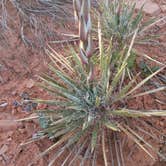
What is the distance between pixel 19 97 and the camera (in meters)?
2.40

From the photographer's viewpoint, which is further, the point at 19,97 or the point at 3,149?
the point at 19,97

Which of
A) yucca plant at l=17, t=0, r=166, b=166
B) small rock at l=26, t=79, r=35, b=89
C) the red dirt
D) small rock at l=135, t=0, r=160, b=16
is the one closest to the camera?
→ yucca plant at l=17, t=0, r=166, b=166

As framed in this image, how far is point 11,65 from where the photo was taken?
8.58 ft

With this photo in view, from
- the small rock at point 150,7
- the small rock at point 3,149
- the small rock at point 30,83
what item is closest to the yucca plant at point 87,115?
the small rock at point 3,149

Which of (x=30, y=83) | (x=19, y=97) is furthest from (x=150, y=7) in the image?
(x=19, y=97)

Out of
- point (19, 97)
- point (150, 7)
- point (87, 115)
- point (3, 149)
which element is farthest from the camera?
point (150, 7)

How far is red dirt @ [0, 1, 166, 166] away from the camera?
214cm

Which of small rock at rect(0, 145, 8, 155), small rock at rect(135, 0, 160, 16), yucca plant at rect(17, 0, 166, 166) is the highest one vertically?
small rock at rect(135, 0, 160, 16)

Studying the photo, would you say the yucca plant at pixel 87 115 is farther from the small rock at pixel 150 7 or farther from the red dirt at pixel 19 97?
the small rock at pixel 150 7

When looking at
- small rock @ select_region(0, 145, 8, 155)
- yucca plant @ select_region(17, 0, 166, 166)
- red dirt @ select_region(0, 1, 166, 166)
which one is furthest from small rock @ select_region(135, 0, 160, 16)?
small rock @ select_region(0, 145, 8, 155)

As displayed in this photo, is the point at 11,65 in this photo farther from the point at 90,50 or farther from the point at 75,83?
the point at 90,50

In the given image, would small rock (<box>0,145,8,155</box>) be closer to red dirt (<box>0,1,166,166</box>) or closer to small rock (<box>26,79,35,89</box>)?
red dirt (<box>0,1,166,166</box>)

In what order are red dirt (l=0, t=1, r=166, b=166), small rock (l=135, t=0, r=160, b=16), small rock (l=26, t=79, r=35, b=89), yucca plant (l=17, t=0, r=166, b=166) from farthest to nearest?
small rock (l=135, t=0, r=160, b=16), small rock (l=26, t=79, r=35, b=89), red dirt (l=0, t=1, r=166, b=166), yucca plant (l=17, t=0, r=166, b=166)

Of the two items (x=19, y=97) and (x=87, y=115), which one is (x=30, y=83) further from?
(x=87, y=115)
